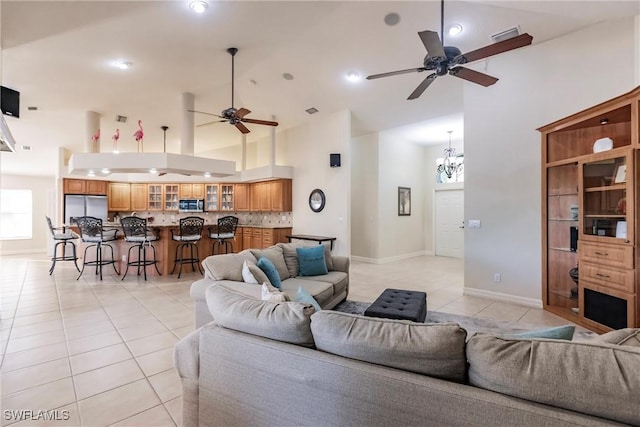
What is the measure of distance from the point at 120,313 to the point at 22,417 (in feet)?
6.61

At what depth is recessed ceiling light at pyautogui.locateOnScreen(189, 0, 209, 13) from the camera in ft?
11.2

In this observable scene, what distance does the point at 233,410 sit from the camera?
1.48m

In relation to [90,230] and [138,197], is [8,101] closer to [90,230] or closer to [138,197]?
[90,230]

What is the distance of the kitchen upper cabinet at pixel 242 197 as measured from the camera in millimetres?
8875

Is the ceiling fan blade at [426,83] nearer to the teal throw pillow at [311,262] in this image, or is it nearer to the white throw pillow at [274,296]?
the teal throw pillow at [311,262]

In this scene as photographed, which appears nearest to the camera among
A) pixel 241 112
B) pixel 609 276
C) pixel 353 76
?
pixel 609 276

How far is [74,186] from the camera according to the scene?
817cm

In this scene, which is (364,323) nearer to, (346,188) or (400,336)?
(400,336)

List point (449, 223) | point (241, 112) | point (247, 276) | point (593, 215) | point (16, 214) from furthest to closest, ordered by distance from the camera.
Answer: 1. point (16, 214)
2. point (449, 223)
3. point (241, 112)
4. point (593, 215)
5. point (247, 276)

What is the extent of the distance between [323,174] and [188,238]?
322 centimetres

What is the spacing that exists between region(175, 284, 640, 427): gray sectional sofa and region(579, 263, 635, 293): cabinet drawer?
2473 millimetres

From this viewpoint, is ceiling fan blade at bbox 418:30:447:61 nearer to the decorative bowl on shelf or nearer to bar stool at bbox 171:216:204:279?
the decorative bowl on shelf

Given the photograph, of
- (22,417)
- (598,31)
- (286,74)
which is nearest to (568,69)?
(598,31)

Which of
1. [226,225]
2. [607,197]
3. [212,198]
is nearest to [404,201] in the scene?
[226,225]
